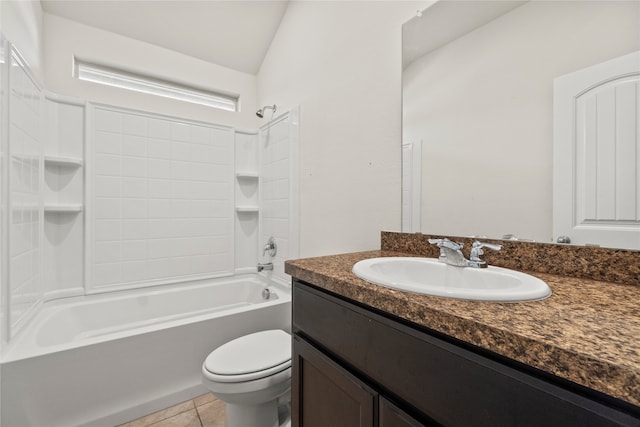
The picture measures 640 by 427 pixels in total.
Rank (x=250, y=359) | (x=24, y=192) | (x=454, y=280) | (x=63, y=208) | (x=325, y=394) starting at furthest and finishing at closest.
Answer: (x=63, y=208)
(x=24, y=192)
(x=250, y=359)
(x=454, y=280)
(x=325, y=394)

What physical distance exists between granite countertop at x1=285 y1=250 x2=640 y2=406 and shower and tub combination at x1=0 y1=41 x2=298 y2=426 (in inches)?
56.7

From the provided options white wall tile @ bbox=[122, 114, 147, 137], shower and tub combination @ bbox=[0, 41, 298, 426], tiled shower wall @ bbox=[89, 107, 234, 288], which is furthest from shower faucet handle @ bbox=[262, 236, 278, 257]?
white wall tile @ bbox=[122, 114, 147, 137]

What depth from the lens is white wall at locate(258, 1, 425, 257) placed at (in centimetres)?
139

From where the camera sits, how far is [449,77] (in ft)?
3.80

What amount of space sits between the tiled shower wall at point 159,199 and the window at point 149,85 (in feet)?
0.84

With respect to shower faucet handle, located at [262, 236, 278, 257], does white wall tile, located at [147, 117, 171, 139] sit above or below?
above

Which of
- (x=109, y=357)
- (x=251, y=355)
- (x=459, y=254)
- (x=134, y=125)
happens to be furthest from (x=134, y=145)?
(x=459, y=254)

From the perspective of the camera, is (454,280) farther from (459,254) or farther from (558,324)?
(558,324)

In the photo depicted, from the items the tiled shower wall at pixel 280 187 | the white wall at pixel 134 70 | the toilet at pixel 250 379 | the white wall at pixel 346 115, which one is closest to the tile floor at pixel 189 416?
the toilet at pixel 250 379

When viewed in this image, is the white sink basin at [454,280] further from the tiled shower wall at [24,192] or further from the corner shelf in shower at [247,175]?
the corner shelf in shower at [247,175]

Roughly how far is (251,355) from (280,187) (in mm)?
1330

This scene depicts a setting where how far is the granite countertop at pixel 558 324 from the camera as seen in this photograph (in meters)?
0.35

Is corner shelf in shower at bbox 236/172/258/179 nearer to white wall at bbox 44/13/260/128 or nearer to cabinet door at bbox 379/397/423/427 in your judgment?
white wall at bbox 44/13/260/128

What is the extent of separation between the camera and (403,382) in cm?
59
